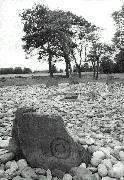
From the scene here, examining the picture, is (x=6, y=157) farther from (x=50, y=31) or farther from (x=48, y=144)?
(x=50, y=31)

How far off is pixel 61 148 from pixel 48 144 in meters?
0.25

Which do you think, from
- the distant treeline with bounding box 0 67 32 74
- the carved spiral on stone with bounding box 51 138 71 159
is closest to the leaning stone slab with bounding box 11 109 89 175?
the carved spiral on stone with bounding box 51 138 71 159

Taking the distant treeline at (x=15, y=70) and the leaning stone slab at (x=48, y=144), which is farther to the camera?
the distant treeline at (x=15, y=70)

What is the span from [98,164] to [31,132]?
1347mm

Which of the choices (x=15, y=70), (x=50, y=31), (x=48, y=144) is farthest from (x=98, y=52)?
(x=48, y=144)

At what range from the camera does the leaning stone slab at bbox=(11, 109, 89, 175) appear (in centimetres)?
536

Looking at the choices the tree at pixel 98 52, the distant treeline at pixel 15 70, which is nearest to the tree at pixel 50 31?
the tree at pixel 98 52

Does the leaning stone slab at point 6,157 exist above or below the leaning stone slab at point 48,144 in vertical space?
below

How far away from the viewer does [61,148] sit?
5398 millimetres

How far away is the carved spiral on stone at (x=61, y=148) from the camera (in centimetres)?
540

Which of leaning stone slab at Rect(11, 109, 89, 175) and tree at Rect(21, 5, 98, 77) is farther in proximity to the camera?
tree at Rect(21, 5, 98, 77)

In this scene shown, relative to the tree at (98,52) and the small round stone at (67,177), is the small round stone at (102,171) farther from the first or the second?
the tree at (98,52)

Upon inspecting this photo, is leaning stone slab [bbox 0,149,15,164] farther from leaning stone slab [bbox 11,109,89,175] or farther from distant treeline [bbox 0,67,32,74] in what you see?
distant treeline [bbox 0,67,32,74]

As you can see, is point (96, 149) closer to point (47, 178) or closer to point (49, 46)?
point (47, 178)
